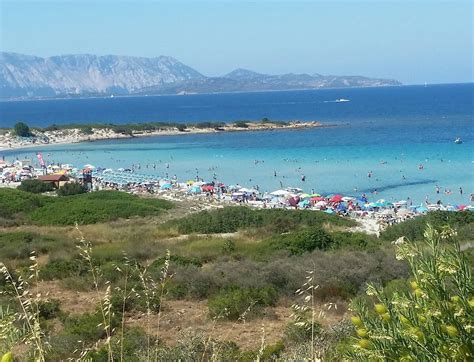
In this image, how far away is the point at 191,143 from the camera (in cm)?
6938

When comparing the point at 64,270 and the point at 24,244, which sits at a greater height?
the point at 64,270

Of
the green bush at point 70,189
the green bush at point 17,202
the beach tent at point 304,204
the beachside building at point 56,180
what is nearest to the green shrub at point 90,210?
the green bush at point 17,202

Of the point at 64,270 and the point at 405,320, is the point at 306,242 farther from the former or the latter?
Result: the point at 405,320

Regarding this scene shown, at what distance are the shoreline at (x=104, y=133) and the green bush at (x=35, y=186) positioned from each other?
34.1m

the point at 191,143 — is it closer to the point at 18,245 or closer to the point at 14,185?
the point at 14,185

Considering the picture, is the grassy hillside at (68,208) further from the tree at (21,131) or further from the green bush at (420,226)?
the tree at (21,131)

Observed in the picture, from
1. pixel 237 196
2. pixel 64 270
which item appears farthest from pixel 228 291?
pixel 237 196

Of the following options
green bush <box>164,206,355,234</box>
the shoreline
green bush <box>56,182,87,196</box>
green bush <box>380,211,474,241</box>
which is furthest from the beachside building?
the shoreline

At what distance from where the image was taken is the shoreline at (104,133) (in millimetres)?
74125

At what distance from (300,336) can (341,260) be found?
15.7ft

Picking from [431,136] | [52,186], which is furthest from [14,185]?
[431,136]

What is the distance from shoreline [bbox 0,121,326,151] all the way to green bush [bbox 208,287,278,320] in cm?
6428

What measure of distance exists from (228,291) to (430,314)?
8980 mm

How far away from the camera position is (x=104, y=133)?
82188 millimetres
